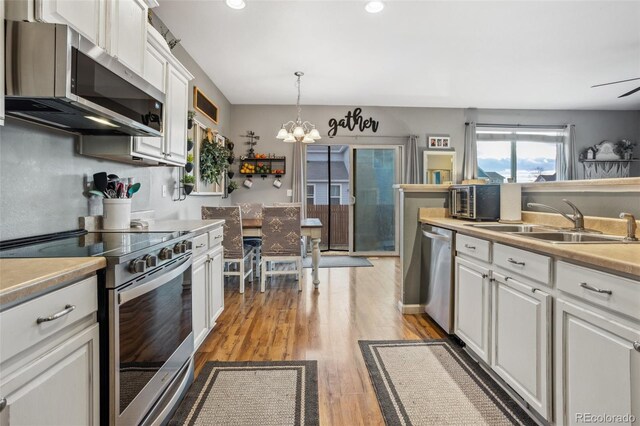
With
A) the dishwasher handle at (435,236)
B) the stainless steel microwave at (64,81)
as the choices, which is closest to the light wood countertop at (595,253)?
the dishwasher handle at (435,236)

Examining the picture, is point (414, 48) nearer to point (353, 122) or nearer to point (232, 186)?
point (353, 122)

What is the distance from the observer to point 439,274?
2701mm

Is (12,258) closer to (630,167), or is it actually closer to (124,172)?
(124,172)

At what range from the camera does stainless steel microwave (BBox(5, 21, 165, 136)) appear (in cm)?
117

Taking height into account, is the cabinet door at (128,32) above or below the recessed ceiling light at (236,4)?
below

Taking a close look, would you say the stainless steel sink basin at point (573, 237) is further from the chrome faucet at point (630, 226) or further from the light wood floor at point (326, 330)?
the light wood floor at point (326, 330)

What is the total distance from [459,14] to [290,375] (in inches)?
133

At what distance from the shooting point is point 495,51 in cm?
394

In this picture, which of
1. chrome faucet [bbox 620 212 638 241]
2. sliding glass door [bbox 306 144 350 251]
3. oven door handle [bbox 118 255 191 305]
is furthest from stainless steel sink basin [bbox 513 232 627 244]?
sliding glass door [bbox 306 144 350 251]

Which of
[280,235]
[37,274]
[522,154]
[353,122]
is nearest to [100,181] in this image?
[37,274]

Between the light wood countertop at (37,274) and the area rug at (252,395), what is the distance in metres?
1.02

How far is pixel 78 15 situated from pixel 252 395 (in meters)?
1.99

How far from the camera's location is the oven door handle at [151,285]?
121cm

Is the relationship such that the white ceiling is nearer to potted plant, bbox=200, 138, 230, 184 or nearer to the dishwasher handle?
potted plant, bbox=200, 138, 230, 184
